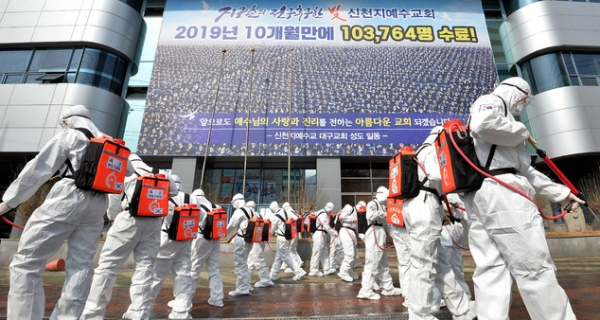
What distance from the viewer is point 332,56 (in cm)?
1923

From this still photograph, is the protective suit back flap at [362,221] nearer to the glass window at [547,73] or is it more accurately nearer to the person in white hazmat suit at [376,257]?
the person in white hazmat suit at [376,257]

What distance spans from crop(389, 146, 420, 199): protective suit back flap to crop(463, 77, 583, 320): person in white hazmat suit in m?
0.98

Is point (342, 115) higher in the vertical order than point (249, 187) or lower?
higher

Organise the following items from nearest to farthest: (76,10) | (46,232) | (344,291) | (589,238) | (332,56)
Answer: (46,232), (344,291), (589,238), (76,10), (332,56)

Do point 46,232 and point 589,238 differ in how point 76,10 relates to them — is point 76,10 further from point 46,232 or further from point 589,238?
point 589,238

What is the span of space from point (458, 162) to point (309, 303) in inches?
142

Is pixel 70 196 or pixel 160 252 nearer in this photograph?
pixel 70 196

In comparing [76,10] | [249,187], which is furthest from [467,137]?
[76,10]

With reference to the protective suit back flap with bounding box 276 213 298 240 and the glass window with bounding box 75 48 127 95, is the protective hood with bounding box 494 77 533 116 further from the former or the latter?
the glass window with bounding box 75 48 127 95

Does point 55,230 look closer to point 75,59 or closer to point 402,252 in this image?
point 402,252

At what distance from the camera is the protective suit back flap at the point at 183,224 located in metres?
4.11

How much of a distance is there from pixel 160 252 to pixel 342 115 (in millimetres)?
14791

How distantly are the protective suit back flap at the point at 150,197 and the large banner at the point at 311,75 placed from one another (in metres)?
13.0

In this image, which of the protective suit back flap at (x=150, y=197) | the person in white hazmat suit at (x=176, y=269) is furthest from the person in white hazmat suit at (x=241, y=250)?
the protective suit back flap at (x=150, y=197)
